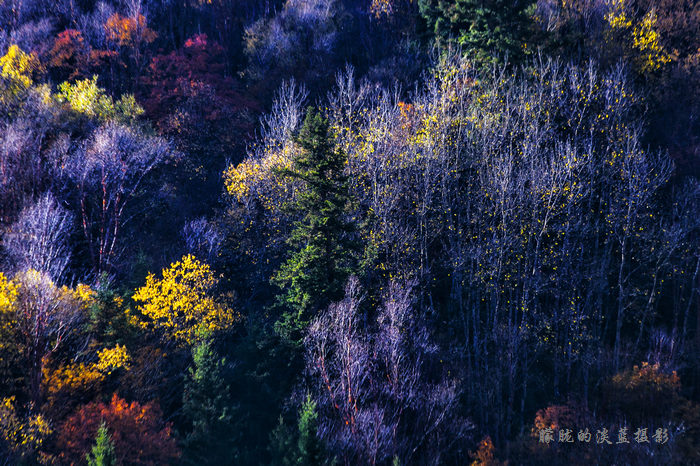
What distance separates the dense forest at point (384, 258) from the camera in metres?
22.9

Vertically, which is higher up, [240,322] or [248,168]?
[248,168]

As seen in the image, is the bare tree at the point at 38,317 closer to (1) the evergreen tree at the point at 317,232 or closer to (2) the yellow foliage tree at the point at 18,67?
(1) the evergreen tree at the point at 317,232

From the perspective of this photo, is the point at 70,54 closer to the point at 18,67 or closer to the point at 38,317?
the point at 18,67

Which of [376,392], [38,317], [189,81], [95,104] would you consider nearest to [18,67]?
[95,104]

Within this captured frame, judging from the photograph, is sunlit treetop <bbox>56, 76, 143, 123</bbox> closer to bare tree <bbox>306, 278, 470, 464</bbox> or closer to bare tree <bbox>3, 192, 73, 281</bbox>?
bare tree <bbox>3, 192, 73, 281</bbox>

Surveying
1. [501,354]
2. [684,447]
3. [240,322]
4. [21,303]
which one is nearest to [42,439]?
[21,303]

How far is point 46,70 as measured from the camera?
122 feet

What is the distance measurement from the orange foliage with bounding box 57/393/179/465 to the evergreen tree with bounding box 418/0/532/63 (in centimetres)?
3040

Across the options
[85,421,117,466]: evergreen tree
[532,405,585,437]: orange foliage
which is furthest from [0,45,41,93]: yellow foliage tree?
[532,405,585,437]: orange foliage

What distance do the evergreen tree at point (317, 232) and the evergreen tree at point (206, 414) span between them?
175 inches

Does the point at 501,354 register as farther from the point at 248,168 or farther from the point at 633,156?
the point at 248,168

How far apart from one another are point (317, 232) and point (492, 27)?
1987 cm

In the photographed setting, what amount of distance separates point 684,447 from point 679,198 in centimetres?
1508

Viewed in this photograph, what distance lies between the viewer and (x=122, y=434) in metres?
20.9
